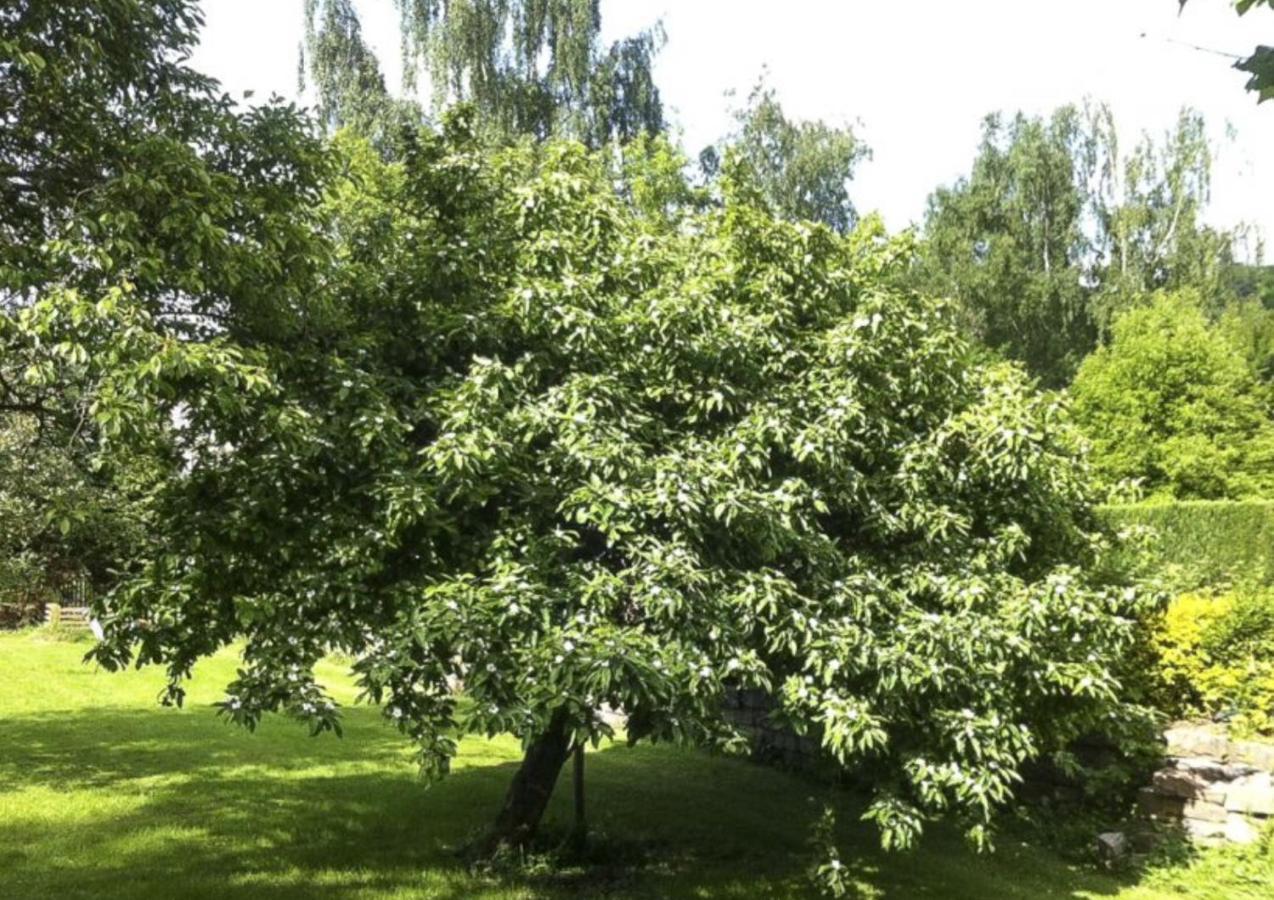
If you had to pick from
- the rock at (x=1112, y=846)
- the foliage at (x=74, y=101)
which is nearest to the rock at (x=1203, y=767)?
the rock at (x=1112, y=846)

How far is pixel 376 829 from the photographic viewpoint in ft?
26.5

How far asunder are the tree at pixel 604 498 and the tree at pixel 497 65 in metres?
13.8

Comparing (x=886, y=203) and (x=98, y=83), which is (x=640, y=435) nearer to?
(x=98, y=83)

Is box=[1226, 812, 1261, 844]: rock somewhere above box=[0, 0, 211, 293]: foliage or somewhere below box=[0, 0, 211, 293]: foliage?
below

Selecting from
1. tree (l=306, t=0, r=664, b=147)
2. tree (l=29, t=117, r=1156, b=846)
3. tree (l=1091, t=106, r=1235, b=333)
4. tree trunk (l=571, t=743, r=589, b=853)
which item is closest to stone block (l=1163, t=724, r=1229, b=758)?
tree (l=29, t=117, r=1156, b=846)

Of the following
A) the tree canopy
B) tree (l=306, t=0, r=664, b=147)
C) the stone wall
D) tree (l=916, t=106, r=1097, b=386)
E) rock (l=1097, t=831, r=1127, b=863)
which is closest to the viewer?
the tree canopy

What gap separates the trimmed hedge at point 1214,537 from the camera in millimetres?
10805

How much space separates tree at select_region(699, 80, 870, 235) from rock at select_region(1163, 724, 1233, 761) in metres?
16.8

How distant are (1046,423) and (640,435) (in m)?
2.82

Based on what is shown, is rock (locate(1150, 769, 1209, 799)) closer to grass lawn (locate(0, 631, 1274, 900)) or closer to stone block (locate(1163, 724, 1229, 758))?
stone block (locate(1163, 724, 1229, 758))

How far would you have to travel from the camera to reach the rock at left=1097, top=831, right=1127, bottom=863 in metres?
7.16

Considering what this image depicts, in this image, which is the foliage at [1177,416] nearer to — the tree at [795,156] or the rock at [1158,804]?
the tree at [795,156]

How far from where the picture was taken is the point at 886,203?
21.9 meters

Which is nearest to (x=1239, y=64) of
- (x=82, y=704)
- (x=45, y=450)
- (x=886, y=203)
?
(x=45, y=450)
